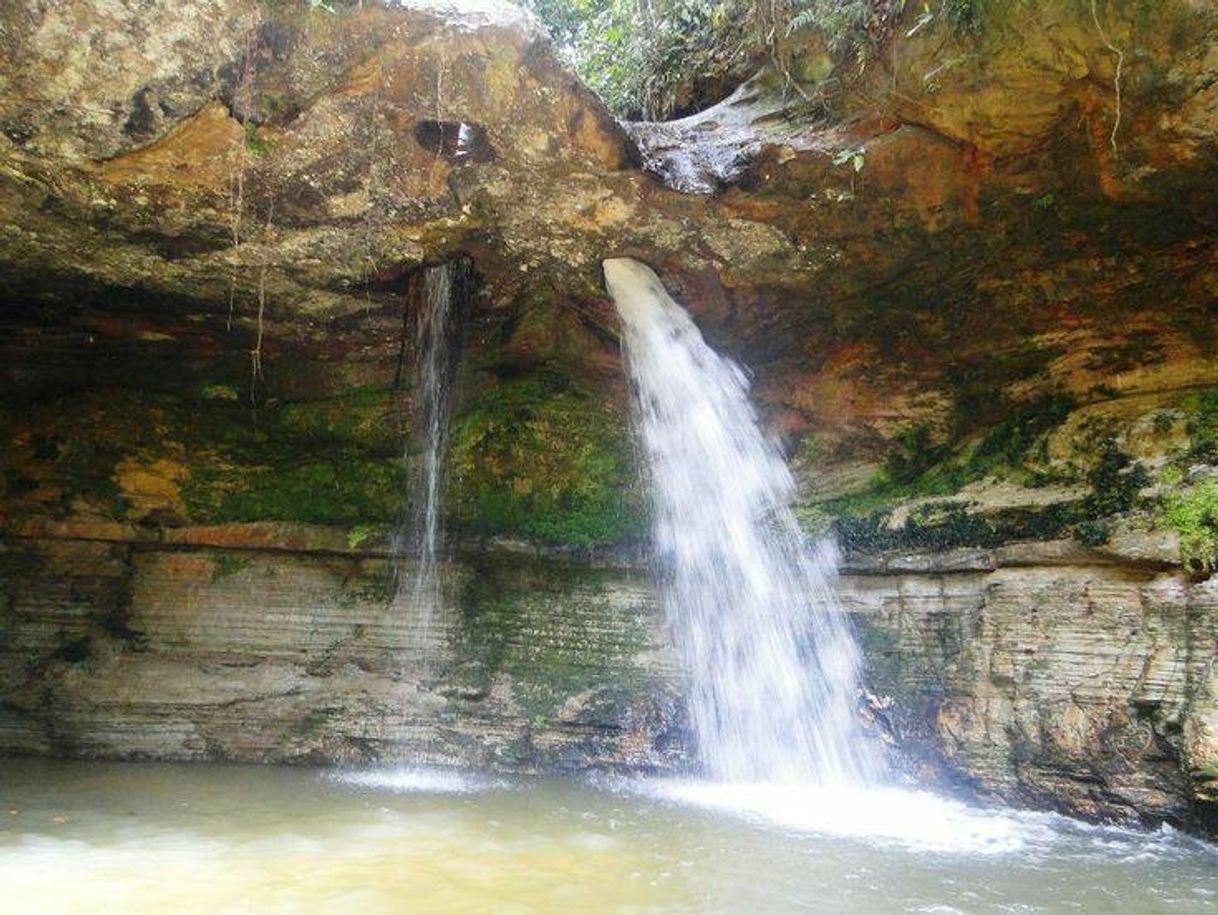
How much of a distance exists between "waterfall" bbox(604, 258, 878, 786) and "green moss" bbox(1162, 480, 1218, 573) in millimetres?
2128

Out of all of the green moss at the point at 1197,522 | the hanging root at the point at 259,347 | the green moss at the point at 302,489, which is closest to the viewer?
the green moss at the point at 1197,522

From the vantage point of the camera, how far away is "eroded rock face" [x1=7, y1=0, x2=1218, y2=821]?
4859mm

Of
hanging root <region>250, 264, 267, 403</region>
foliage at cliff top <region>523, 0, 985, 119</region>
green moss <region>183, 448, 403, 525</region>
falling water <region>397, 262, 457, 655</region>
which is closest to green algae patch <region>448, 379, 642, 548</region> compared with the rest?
falling water <region>397, 262, 457, 655</region>

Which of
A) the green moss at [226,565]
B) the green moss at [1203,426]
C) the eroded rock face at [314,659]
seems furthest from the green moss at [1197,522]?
the green moss at [226,565]

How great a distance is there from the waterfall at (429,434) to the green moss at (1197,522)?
4910 mm

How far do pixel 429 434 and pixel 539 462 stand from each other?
3.19ft

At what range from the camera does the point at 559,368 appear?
7371 millimetres

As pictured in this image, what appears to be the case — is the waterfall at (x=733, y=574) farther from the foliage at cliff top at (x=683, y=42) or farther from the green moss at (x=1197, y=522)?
the green moss at (x=1197, y=522)

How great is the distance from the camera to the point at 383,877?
3.55 meters

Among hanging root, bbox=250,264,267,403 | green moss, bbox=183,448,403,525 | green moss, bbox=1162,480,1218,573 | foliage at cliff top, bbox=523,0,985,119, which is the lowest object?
green moss, bbox=1162,480,1218,573

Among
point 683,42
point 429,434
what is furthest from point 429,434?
point 683,42

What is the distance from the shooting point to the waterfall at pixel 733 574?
20.1ft

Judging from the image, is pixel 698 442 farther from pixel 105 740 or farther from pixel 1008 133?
pixel 105 740

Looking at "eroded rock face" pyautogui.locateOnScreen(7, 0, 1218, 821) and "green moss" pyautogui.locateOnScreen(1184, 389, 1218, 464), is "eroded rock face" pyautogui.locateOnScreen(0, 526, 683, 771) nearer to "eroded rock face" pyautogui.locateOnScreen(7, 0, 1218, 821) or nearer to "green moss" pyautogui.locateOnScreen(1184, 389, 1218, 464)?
"eroded rock face" pyautogui.locateOnScreen(7, 0, 1218, 821)
